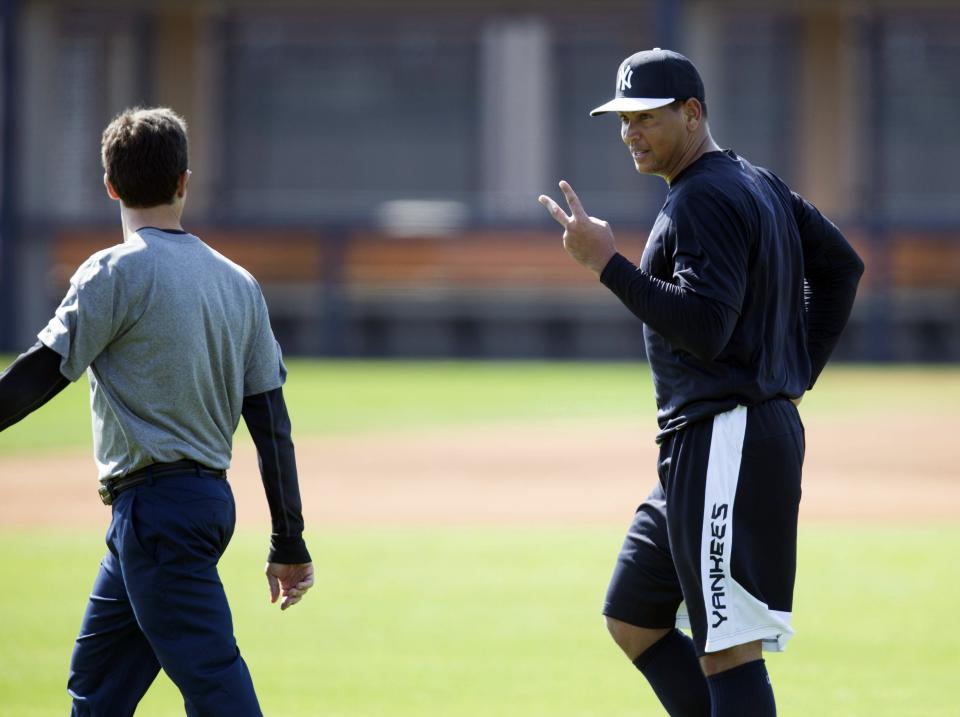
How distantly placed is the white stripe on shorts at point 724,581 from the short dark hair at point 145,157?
155cm

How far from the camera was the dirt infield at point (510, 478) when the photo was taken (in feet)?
36.2

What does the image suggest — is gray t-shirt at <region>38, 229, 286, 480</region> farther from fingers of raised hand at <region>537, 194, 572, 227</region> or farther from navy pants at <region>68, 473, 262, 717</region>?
fingers of raised hand at <region>537, 194, 572, 227</region>

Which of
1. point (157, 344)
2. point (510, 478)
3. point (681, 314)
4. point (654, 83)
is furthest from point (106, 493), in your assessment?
point (510, 478)

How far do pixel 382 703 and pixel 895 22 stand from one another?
2876 cm

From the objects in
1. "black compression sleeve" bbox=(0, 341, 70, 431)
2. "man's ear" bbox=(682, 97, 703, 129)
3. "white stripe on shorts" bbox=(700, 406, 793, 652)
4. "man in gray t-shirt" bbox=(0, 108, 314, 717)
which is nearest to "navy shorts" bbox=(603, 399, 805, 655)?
"white stripe on shorts" bbox=(700, 406, 793, 652)

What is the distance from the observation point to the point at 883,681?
607 cm

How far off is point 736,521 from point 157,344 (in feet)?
5.03

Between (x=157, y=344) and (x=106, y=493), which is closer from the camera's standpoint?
(x=157, y=344)

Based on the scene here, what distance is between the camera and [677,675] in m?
4.29

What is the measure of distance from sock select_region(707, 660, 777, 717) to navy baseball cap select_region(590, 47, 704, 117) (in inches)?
58.2

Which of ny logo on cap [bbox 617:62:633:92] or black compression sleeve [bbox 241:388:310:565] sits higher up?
ny logo on cap [bbox 617:62:633:92]

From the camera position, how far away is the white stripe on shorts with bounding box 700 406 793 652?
3.89m

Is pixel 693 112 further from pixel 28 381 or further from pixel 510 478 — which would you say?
pixel 510 478

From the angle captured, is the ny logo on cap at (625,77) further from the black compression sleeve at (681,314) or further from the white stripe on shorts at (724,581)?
the white stripe on shorts at (724,581)
